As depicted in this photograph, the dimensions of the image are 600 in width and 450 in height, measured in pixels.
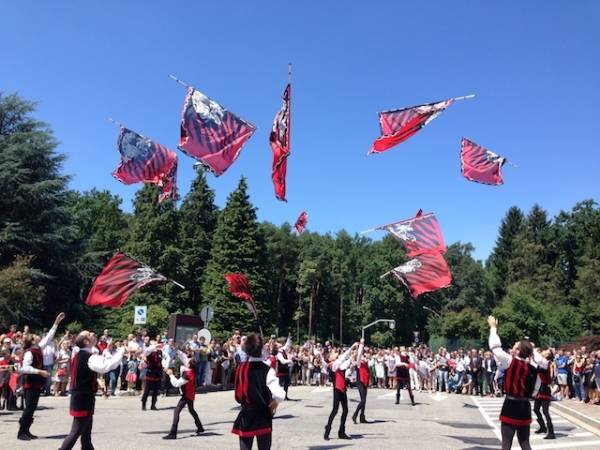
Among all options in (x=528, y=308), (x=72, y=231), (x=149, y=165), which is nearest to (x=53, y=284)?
(x=72, y=231)

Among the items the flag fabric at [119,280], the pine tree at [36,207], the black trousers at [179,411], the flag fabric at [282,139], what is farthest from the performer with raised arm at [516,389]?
the pine tree at [36,207]

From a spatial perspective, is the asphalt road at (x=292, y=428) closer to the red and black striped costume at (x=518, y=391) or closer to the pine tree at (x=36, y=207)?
the red and black striped costume at (x=518, y=391)

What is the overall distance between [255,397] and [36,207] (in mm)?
39321

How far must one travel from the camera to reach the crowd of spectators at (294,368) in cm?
1651

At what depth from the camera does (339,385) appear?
Answer: 1244 centimetres

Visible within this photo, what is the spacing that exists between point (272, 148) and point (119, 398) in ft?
35.3

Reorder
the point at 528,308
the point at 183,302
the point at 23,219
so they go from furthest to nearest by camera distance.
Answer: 1. the point at 183,302
2. the point at 528,308
3. the point at 23,219

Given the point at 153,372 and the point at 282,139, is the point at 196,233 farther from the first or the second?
the point at 282,139

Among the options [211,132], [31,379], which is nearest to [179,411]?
[31,379]

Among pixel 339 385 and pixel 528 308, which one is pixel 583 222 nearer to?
pixel 528 308

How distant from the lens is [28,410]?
10836mm

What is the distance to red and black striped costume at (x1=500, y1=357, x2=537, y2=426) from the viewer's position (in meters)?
8.28

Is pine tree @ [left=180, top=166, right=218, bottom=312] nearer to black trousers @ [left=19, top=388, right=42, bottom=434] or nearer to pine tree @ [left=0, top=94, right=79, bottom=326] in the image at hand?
pine tree @ [left=0, top=94, right=79, bottom=326]

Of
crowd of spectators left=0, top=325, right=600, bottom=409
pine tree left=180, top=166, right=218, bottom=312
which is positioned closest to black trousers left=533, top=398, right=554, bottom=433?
crowd of spectators left=0, top=325, right=600, bottom=409
